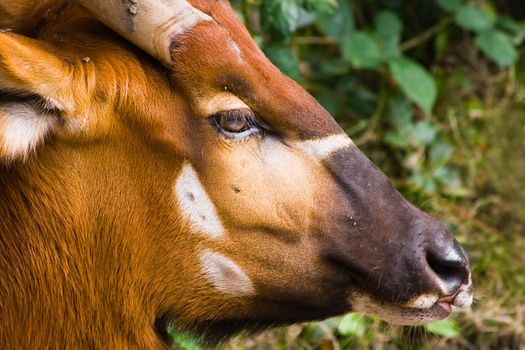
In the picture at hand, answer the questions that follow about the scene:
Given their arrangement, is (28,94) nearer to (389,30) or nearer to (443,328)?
(443,328)

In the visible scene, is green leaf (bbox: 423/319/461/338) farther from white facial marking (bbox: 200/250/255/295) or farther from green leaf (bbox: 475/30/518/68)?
green leaf (bbox: 475/30/518/68)

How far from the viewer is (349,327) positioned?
15.2 ft

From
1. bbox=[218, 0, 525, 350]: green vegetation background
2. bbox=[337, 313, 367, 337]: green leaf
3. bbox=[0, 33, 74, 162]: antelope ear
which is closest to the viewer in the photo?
bbox=[0, 33, 74, 162]: antelope ear

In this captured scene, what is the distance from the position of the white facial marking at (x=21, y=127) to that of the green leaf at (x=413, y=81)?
10.8ft

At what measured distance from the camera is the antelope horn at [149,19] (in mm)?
3104

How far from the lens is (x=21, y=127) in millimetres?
2973

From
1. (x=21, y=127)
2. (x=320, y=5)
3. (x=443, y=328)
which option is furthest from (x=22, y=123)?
(x=443, y=328)

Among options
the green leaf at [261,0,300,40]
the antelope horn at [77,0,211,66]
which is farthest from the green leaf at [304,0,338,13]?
the antelope horn at [77,0,211,66]

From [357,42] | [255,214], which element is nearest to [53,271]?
[255,214]

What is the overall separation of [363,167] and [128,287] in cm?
86

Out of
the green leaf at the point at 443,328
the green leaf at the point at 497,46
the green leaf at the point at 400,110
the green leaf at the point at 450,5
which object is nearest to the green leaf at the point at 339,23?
the green leaf at the point at 400,110

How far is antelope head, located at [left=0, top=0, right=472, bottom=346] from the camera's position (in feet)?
10.4

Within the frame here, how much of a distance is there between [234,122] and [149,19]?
1.36 feet

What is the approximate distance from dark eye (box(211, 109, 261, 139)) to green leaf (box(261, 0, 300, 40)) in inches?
51.9
